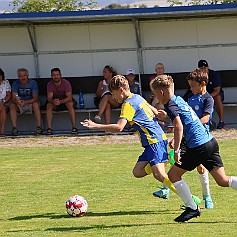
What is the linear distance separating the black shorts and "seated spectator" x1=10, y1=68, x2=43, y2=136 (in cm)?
1136

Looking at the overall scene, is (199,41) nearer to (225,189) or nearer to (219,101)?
(219,101)

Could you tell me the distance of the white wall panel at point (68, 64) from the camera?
2111 cm

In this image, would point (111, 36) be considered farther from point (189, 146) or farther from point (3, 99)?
point (189, 146)

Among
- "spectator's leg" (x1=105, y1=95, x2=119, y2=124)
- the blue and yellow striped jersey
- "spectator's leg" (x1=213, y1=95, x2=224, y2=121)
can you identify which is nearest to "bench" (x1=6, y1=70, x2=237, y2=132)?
"spectator's leg" (x1=105, y1=95, x2=119, y2=124)

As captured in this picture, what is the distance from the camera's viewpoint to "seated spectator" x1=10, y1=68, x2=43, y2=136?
20047mm

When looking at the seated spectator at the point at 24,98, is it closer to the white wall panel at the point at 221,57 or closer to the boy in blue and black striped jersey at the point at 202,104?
the white wall panel at the point at 221,57

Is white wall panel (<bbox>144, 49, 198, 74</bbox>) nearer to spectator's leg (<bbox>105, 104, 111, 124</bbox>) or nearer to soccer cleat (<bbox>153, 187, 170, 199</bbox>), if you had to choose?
spectator's leg (<bbox>105, 104, 111, 124</bbox>)

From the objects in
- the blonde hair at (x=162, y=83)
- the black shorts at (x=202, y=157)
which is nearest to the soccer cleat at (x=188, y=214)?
the black shorts at (x=202, y=157)

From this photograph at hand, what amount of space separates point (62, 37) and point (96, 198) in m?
10.5

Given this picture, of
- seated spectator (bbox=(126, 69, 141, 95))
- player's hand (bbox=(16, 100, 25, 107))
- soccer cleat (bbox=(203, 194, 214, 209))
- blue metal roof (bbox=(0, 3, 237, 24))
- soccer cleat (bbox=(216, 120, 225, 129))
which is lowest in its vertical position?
soccer cleat (bbox=(216, 120, 225, 129))

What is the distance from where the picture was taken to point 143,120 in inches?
384

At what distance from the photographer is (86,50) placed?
21047 mm

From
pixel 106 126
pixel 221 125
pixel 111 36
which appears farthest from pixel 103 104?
pixel 106 126

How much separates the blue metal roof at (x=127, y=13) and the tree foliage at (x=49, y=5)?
31028mm
